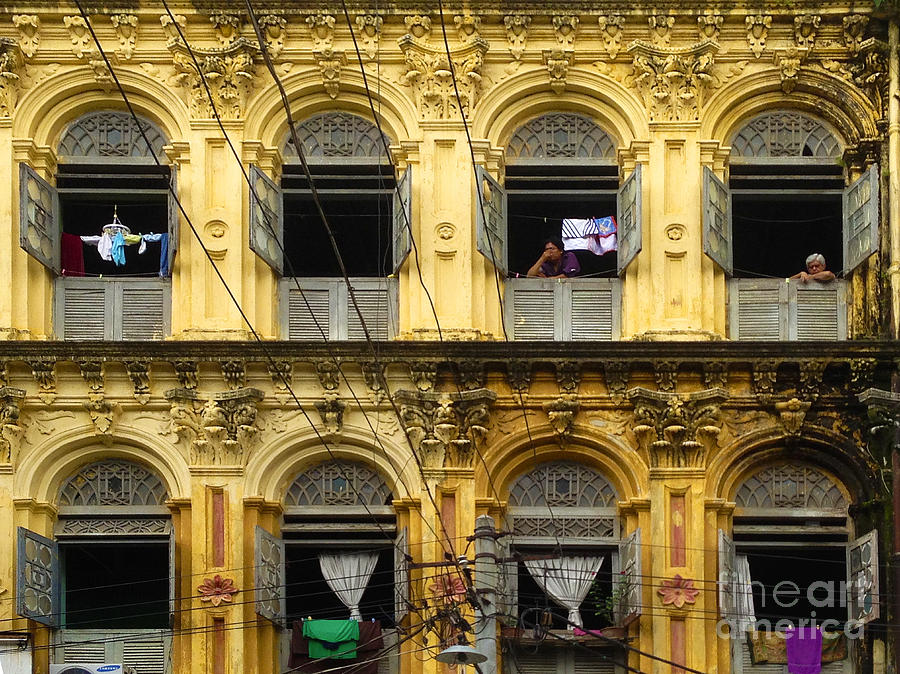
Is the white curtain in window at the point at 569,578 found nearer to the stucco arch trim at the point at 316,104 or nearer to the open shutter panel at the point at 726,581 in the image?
the open shutter panel at the point at 726,581

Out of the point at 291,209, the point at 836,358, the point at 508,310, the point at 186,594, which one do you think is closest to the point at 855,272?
the point at 836,358

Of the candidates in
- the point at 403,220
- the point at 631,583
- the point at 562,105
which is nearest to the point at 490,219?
the point at 403,220

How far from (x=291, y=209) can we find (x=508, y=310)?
3.33m

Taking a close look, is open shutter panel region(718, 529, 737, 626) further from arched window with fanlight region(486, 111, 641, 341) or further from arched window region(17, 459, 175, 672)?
arched window region(17, 459, 175, 672)

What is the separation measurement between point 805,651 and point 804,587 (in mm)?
1834

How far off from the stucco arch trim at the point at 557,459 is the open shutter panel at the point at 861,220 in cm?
363

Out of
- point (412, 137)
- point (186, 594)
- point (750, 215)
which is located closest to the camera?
point (186, 594)

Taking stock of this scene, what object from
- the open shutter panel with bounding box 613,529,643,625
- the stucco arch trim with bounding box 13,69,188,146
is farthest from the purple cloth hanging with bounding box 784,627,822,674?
the stucco arch trim with bounding box 13,69,188,146

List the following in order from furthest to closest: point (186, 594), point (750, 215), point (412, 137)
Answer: point (750, 215) < point (412, 137) < point (186, 594)

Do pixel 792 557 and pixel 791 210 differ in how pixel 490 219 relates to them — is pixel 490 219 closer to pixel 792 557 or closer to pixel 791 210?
pixel 791 210

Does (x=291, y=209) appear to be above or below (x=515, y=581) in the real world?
above

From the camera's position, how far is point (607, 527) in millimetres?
24188

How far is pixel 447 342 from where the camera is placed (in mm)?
23844

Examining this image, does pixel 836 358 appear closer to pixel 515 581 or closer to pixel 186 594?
pixel 515 581
